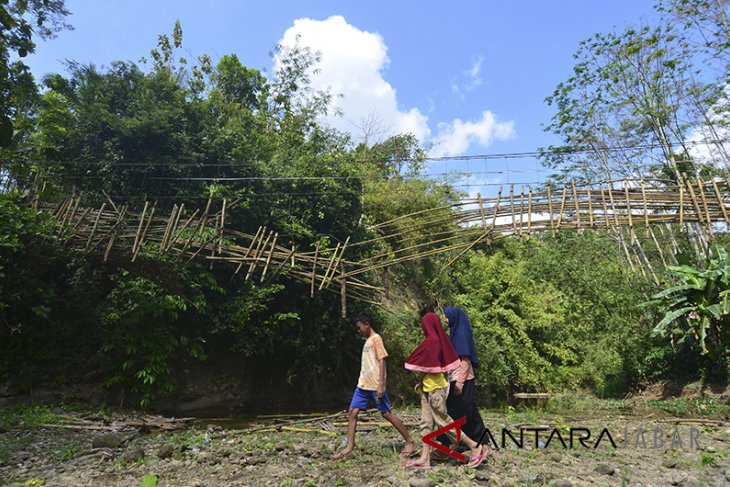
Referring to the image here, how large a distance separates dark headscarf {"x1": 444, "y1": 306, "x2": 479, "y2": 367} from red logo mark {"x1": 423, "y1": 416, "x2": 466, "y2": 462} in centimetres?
56

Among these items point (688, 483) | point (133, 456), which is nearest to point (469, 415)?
point (688, 483)

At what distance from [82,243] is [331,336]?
20.1ft

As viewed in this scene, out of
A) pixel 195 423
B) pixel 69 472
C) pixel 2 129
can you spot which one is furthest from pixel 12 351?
pixel 2 129

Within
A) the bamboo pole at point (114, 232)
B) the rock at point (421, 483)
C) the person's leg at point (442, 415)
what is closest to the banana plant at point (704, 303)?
the person's leg at point (442, 415)

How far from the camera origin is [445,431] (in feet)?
13.5

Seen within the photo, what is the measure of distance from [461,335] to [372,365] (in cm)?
92

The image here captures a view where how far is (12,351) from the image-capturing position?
859 centimetres

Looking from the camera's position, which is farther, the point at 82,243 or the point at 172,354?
the point at 172,354

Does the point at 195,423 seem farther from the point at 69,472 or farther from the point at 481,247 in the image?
the point at 481,247

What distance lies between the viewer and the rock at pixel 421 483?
3.47 m

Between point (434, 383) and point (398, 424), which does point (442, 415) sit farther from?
point (398, 424)

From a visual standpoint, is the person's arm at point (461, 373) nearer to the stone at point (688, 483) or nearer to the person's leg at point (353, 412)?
the person's leg at point (353, 412)

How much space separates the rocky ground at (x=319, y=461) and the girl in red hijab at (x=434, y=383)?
149mm

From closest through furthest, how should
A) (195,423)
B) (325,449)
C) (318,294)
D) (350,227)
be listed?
(325,449), (195,423), (318,294), (350,227)
